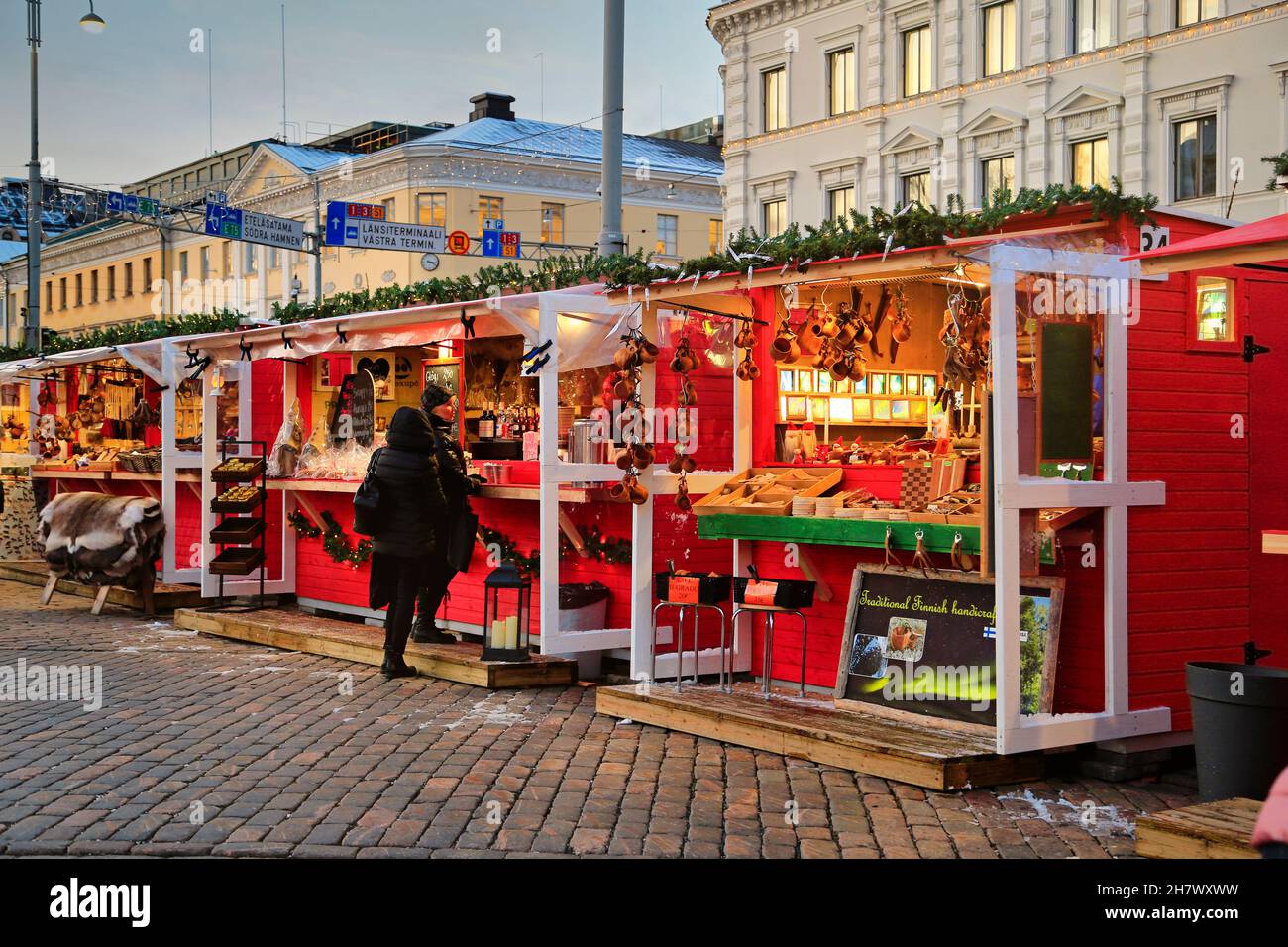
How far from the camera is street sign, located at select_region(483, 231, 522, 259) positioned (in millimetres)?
23391

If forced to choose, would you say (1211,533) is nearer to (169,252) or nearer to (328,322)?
(328,322)

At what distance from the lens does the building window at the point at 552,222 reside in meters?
46.6

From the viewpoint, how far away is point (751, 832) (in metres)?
6.09

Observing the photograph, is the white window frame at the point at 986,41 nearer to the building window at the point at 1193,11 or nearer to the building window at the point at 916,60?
the building window at the point at 916,60

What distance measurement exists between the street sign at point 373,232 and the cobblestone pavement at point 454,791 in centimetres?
1122

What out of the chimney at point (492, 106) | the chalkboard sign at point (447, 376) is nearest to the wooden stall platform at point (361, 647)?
the chalkboard sign at point (447, 376)

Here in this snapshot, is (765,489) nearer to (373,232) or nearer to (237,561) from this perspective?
(237,561)

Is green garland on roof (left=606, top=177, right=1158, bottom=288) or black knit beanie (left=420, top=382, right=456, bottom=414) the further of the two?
black knit beanie (left=420, top=382, right=456, bottom=414)

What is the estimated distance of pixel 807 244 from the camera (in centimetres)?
781

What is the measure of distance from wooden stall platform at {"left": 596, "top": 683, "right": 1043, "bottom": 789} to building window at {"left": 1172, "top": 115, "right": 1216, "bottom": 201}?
24993 mm

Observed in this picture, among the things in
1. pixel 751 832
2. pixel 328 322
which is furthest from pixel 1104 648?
pixel 328 322

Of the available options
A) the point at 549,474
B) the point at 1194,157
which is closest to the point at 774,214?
the point at 1194,157

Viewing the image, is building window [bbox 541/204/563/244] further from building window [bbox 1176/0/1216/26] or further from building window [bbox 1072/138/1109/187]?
building window [bbox 1176/0/1216/26]

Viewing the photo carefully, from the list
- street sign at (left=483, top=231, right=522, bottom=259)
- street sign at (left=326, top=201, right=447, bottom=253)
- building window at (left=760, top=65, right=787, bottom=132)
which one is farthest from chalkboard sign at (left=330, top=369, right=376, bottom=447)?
building window at (left=760, top=65, right=787, bottom=132)
